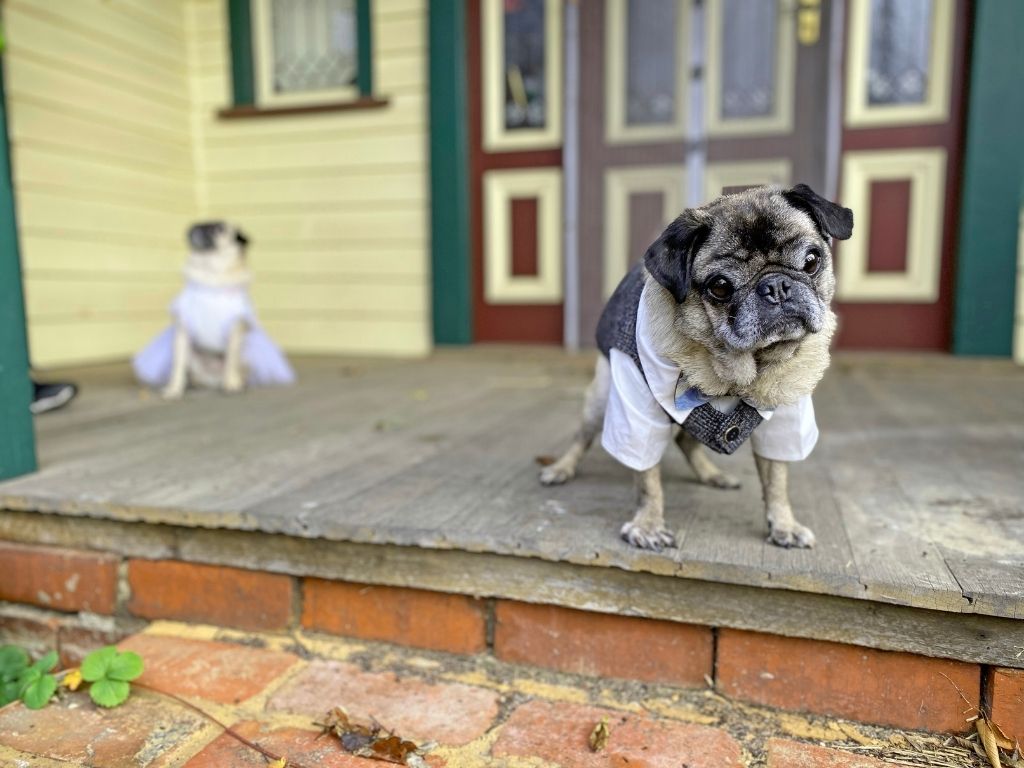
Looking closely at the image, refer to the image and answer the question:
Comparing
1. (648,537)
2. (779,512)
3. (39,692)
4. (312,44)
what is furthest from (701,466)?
(312,44)

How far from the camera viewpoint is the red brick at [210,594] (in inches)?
71.4

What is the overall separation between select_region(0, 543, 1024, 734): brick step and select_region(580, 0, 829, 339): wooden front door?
309 cm

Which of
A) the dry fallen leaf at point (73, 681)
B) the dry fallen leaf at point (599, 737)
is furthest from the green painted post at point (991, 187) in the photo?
the dry fallen leaf at point (73, 681)

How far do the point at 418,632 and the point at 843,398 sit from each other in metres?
2.47

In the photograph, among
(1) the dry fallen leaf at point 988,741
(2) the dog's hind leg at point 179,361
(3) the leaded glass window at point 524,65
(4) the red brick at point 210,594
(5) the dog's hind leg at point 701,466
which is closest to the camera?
(1) the dry fallen leaf at point 988,741

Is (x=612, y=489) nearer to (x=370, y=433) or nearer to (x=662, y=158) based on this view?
(x=370, y=433)

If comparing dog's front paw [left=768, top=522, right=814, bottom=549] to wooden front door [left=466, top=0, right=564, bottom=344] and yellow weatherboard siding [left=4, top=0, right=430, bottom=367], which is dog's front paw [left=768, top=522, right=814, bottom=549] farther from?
yellow weatherboard siding [left=4, top=0, right=430, bottom=367]

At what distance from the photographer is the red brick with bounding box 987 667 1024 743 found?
1.36 meters

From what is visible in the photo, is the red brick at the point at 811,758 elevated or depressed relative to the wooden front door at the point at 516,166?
depressed

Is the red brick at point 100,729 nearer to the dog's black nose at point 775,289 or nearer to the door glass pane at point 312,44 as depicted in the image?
the dog's black nose at point 775,289

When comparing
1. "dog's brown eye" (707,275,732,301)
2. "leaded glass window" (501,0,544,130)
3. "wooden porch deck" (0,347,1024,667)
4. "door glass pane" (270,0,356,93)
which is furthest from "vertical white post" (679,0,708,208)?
"dog's brown eye" (707,275,732,301)

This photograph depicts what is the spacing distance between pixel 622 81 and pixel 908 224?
1.88 metres

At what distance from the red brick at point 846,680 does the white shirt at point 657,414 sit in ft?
1.29

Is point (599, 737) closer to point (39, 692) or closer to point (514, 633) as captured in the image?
point (514, 633)
